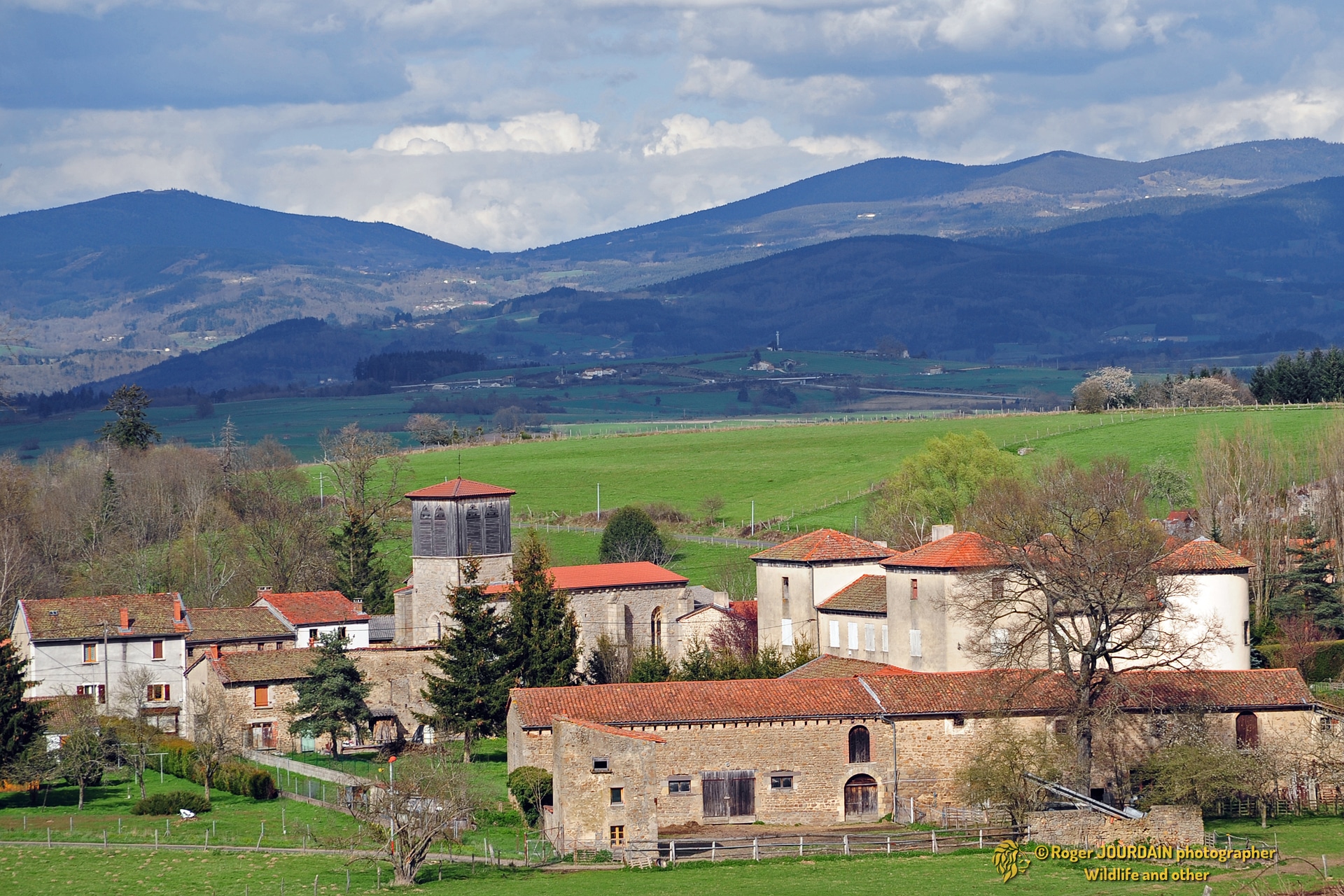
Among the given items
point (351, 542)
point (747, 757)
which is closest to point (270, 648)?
point (351, 542)

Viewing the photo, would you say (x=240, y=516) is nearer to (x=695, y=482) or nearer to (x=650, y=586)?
(x=695, y=482)

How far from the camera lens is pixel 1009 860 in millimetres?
40094

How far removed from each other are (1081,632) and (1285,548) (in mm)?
25776

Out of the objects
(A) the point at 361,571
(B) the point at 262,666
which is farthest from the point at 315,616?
(B) the point at 262,666

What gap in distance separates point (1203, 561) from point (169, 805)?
32152 mm

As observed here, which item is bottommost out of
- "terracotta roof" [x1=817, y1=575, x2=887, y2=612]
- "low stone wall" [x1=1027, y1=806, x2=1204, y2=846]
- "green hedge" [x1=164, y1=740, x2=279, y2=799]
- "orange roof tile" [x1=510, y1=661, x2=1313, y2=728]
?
"low stone wall" [x1=1027, y1=806, x2=1204, y2=846]

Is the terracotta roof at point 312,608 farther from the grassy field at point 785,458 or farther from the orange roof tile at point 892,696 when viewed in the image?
the grassy field at point 785,458

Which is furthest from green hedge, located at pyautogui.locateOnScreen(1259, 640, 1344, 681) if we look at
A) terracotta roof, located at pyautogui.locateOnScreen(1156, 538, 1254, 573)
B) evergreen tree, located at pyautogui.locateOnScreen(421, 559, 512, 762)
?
evergreen tree, located at pyautogui.locateOnScreen(421, 559, 512, 762)

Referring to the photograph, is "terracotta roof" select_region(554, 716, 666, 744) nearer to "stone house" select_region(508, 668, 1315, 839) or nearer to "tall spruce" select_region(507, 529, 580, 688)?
"stone house" select_region(508, 668, 1315, 839)

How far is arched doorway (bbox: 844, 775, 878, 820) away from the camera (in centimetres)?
4769

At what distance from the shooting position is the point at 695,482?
397 feet

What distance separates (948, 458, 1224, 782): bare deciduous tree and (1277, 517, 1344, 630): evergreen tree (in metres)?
11.1

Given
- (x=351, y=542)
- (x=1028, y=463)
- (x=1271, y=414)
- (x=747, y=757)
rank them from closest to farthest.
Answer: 1. (x=747, y=757)
2. (x=351, y=542)
3. (x=1028, y=463)
4. (x=1271, y=414)

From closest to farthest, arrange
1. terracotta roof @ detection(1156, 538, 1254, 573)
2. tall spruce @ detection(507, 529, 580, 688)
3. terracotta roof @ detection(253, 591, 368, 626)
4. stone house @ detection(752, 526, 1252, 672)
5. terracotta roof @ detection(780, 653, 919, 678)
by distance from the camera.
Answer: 1. stone house @ detection(752, 526, 1252, 672)
2. terracotta roof @ detection(1156, 538, 1254, 573)
3. terracotta roof @ detection(780, 653, 919, 678)
4. tall spruce @ detection(507, 529, 580, 688)
5. terracotta roof @ detection(253, 591, 368, 626)
